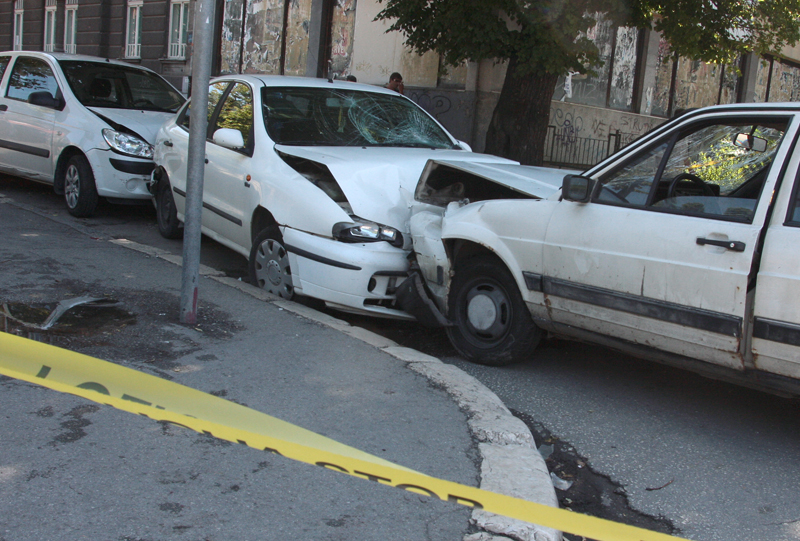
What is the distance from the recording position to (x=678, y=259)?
149 inches

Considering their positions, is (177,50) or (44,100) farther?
(177,50)

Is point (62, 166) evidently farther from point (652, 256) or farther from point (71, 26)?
point (71, 26)

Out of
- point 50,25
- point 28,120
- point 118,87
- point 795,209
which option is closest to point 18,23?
point 50,25

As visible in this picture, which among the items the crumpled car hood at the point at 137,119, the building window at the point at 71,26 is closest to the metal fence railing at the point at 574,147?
the crumpled car hood at the point at 137,119

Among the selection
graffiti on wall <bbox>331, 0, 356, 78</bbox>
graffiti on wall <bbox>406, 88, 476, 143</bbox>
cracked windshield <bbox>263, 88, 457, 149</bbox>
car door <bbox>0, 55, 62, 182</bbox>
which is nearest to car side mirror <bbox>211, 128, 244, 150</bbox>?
cracked windshield <bbox>263, 88, 457, 149</bbox>

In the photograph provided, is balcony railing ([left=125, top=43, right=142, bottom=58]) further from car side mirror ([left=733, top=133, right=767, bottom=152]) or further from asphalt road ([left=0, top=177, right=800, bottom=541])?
car side mirror ([left=733, top=133, right=767, bottom=152])

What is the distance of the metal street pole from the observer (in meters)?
4.49

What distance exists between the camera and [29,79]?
9.23 meters

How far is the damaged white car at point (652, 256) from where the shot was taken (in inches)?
140

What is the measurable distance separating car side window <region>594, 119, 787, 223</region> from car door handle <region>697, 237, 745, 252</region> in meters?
0.16

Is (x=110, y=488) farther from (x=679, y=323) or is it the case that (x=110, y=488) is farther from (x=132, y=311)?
(x=679, y=323)

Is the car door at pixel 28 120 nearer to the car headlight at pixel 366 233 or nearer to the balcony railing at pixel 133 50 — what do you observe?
the car headlight at pixel 366 233

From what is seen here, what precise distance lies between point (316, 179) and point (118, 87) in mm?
4817

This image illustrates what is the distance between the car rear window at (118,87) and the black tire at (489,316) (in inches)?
227
